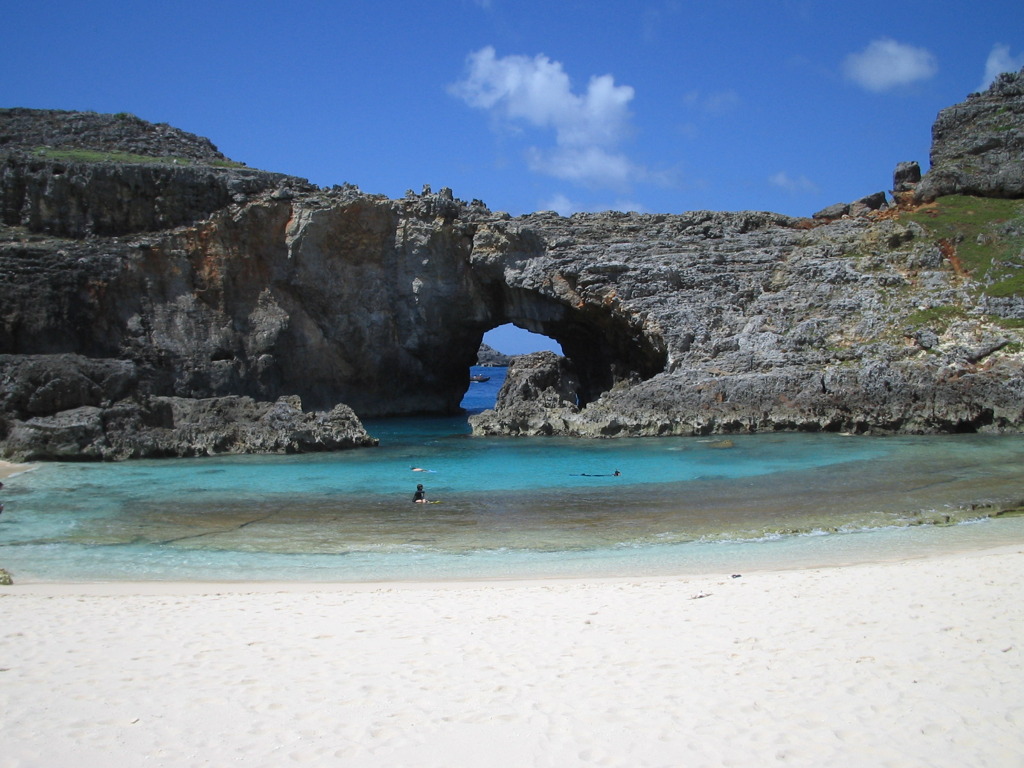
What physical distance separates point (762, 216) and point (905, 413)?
1313cm

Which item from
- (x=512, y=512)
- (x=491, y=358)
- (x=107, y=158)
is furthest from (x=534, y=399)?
(x=491, y=358)

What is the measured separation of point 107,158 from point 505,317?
19230mm

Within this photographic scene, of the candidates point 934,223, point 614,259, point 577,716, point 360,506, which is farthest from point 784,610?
point 934,223

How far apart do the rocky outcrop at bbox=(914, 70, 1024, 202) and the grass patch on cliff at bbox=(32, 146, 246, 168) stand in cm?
3311

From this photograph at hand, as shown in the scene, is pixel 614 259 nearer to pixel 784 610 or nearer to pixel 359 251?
pixel 359 251

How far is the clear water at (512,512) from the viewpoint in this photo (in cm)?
1116

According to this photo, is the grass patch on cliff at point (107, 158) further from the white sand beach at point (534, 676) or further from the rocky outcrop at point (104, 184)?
the white sand beach at point (534, 676)

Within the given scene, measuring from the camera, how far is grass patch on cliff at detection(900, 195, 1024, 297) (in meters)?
29.0

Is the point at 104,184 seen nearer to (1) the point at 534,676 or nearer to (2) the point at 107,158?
(2) the point at 107,158

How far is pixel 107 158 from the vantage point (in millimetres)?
33344

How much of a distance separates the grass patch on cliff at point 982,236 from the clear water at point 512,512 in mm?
8435

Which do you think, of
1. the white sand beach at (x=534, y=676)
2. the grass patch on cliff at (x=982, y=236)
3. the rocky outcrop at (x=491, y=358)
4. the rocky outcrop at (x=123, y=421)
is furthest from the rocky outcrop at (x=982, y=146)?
the rocky outcrop at (x=491, y=358)

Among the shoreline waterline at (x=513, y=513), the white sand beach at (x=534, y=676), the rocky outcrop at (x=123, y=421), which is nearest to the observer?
the white sand beach at (x=534, y=676)

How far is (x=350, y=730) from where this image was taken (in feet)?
16.5
